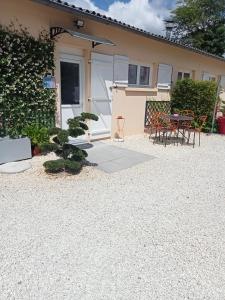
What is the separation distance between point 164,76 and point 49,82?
Answer: 536cm

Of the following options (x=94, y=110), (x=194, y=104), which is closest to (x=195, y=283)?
(x=94, y=110)

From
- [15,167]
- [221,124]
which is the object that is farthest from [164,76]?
[15,167]

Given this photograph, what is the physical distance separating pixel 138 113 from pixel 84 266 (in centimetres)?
706

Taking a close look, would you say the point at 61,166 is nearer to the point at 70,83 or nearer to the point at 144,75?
the point at 70,83

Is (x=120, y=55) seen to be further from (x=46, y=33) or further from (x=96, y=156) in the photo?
(x=96, y=156)

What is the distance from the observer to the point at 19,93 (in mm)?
5594

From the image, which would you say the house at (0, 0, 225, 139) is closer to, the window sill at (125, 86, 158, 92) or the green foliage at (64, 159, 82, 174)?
the window sill at (125, 86, 158, 92)

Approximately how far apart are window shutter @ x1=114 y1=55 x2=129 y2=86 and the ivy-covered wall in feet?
7.54

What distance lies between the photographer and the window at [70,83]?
663cm

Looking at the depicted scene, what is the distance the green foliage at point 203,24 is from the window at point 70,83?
68.3 ft

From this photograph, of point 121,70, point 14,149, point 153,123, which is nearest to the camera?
point 14,149

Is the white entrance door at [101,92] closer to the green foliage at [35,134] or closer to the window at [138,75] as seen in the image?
the window at [138,75]

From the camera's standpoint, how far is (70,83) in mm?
6820

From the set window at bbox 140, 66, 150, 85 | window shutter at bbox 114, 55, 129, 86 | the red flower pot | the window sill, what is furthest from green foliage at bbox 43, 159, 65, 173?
the red flower pot
